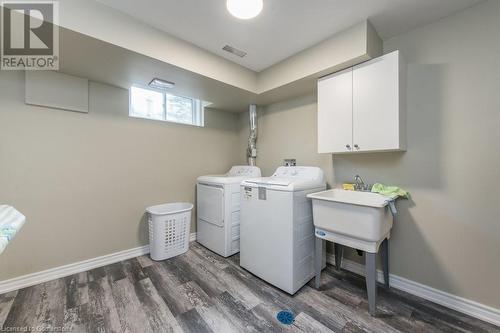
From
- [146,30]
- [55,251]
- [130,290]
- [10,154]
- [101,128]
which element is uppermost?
[146,30]

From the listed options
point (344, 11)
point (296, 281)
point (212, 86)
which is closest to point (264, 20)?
point (344, 11)

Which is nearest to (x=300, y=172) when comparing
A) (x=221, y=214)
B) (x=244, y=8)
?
(x=221, y=214)

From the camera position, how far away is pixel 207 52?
2.03m

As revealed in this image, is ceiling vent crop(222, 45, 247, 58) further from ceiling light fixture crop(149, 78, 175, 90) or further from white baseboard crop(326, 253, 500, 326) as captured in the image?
white baseboard crop(326, 253, 500, 326)

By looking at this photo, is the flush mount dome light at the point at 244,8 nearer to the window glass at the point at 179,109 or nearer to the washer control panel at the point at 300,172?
the washer control panel at the point at 300,172

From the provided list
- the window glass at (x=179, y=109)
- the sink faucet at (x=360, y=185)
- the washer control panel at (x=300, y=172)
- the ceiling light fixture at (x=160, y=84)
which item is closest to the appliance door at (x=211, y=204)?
the washer control panel at (x=300, y=172)

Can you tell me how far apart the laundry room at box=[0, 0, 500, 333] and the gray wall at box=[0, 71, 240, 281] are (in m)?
0.01

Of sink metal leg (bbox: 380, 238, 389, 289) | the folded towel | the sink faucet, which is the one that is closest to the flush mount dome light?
the sink faucet

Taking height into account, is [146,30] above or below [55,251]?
above

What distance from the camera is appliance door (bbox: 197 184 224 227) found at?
242cm

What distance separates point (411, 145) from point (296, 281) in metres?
1.54

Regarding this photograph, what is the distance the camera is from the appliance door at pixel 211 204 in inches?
95.4

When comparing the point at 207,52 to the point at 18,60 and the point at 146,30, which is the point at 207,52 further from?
the point at 18,60

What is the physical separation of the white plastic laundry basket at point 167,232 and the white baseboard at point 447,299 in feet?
6.67
